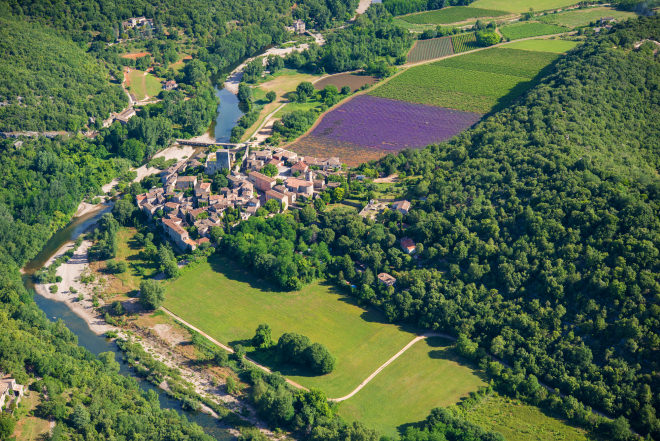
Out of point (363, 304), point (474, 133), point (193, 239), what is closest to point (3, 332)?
point (193, 239)

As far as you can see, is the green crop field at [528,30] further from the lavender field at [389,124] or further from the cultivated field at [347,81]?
the lavender field at [389,124]

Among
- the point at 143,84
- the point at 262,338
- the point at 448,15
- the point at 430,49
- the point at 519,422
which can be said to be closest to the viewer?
the point at 519,422

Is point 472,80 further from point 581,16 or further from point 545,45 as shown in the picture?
point 581,16

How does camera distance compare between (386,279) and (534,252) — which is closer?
(534,252)

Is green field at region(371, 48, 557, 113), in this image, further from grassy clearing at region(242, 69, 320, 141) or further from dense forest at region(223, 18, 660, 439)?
dense forest at region(223, 18, 660, 439)

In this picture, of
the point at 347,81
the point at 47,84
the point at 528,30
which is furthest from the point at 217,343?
the point at 528,30

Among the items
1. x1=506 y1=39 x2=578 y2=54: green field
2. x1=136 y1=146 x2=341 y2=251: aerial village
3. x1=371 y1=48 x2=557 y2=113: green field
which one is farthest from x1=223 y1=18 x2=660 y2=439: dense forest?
x1=506 y1=39 x2=578 y2=54: green field

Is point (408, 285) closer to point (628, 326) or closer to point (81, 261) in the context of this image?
point (628, 326)
